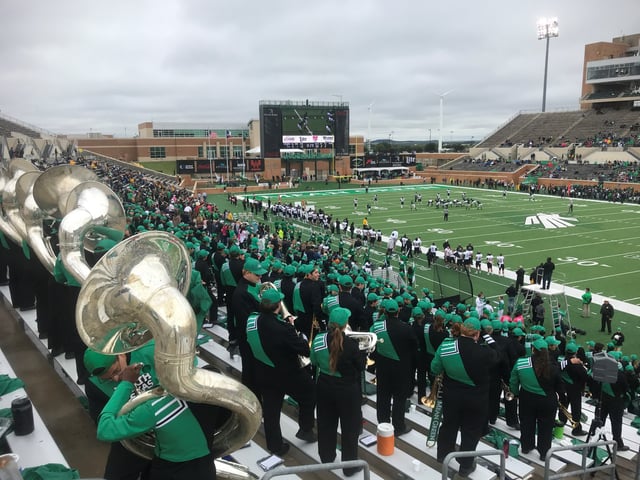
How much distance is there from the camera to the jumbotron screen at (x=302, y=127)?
2036 inches

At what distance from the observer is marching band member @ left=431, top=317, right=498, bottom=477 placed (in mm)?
4270

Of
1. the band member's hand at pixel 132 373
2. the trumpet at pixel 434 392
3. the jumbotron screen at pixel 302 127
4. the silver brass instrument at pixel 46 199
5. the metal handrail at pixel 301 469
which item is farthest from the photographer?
the jumbotron screen at pixel 302 127

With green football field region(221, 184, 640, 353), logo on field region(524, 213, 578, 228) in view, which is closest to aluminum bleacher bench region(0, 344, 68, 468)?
green football field region(221, 184, 640, 353)

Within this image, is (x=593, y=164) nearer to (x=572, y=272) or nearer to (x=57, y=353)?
(x=572, y=272)

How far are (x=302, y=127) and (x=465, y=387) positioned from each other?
168ft

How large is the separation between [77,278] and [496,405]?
186 inches

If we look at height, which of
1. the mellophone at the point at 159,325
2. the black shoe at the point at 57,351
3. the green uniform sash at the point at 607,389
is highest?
the mellophone at the point at 159,325

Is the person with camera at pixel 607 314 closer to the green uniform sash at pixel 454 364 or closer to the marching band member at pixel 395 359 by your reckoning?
the marching band member at pixel 395 359

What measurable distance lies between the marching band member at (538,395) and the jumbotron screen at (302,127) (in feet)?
159

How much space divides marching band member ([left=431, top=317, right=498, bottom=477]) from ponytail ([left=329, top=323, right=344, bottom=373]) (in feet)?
3.48

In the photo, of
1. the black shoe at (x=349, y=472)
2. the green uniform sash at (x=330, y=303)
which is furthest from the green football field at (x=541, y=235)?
the black shoe at (x=349, y=472)

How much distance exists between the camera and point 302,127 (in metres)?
53.7

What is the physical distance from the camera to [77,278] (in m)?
4.76

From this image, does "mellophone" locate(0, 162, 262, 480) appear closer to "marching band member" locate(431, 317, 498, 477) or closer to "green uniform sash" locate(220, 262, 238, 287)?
"marching band member" locate(431, 317, 498, 477)
